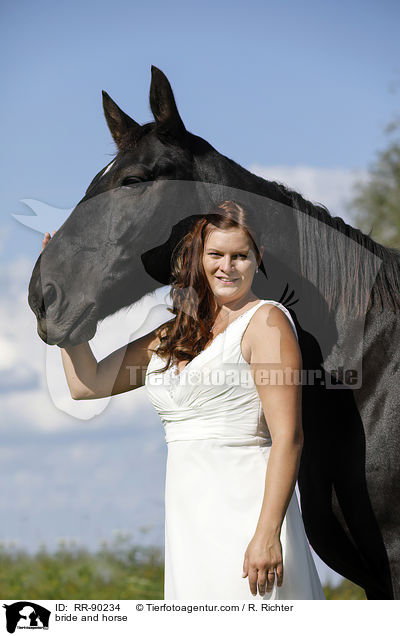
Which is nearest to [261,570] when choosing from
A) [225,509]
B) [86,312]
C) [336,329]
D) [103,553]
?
[225,509]

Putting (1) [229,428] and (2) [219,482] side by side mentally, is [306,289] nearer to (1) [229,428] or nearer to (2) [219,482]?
(1) [229,428]

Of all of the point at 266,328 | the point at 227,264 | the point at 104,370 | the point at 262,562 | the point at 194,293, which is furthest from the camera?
the point at 104,370

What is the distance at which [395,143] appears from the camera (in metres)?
11.7

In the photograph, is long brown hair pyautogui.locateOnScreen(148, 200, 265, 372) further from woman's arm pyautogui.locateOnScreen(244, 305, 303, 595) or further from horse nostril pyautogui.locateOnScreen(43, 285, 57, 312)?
horse nostril pyautogui.locateOnScreen(43, 285, 57, 312)

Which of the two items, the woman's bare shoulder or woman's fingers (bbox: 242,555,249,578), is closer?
woman's fingers (bbox: 242,555,249,578)

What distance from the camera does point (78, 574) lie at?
17.0ft

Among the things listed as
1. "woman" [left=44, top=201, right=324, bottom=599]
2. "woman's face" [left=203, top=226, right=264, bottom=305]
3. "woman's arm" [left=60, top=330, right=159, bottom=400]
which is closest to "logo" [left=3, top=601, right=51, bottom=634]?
"woman" [left=44, top=201, right=324, bottom=599]

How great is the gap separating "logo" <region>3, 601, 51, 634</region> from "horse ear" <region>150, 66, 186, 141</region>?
7.26ft

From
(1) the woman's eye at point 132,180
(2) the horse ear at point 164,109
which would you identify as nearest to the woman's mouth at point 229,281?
(1) the woman's eye at point 132,180

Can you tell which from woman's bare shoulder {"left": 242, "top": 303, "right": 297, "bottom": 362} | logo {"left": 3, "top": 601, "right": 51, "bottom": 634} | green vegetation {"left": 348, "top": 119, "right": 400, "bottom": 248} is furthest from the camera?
green vegetation {"left": 348, "top": 119, "right": 400, "bottom": 248}

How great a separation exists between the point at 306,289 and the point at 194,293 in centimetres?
57

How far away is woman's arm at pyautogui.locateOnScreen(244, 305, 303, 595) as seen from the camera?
2.13m

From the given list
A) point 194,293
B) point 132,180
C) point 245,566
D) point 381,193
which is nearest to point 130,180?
point 132,180

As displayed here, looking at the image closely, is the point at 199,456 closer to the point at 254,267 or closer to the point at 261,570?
the point at 261,570
